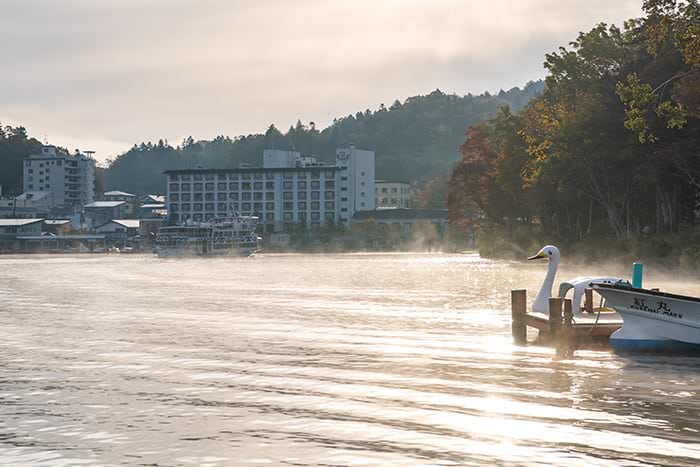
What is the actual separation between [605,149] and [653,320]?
2127 inches

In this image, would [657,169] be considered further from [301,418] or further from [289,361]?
[301,418]

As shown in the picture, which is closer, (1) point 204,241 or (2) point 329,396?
(2) point 329,396

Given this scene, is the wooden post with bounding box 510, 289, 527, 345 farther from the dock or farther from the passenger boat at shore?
the passenger boat at shore

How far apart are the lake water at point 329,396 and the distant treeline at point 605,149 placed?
2541cm

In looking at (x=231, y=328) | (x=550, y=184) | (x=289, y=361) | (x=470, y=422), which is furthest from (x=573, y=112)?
(x=470, y=422)

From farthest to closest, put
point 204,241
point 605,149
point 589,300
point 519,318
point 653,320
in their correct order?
point 204,241 → point 605,149 → point 589,300 → point 519,318 → point 653,320

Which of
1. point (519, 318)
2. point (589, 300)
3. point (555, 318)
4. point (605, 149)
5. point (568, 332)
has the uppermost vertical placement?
point (605, 149)

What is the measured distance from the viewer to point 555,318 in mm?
28391

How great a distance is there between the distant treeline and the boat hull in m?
23.1

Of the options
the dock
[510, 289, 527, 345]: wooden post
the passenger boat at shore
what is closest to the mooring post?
the dock

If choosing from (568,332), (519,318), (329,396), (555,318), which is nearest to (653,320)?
(568,332)

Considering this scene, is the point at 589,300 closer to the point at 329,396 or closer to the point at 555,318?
the point at 555,318

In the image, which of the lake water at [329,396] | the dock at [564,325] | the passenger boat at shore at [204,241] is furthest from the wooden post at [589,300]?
the passenger boat at shore at [204,241]

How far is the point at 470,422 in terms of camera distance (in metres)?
18.2
